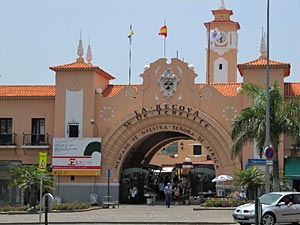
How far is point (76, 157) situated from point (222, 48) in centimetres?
3080

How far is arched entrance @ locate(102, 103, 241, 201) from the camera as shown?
1945 inches

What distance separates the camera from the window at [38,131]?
52844 mm

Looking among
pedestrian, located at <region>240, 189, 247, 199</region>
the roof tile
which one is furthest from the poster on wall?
pedestrian, located at <region>240, 189, 247, 199</region>

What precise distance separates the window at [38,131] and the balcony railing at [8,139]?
133 centimetres

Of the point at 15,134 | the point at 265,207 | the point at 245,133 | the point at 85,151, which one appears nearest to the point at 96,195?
the point at 85,151

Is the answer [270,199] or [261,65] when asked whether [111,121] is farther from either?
[270,199]

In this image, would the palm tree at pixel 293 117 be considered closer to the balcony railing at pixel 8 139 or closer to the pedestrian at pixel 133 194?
the pedestrian at pixel 133 194

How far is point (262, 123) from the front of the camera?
1455 inches

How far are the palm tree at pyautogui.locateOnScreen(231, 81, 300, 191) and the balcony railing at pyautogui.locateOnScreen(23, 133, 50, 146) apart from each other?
18.2 meters

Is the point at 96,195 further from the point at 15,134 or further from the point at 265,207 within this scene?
the point at 265,207

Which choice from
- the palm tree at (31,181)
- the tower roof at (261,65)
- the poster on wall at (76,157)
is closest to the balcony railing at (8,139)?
the poster on wall at (76,157)

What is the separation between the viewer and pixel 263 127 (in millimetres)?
36875

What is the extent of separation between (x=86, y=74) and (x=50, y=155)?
6346mm

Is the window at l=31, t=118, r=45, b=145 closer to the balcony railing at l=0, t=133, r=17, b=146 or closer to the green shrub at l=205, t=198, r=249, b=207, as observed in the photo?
the balcony railing at l=0, t=133, r=17, b=146
